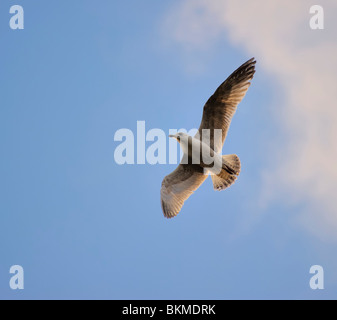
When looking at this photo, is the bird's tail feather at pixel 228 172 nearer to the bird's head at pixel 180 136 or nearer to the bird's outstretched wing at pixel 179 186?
the bird's outstretched wing at pixel 179 186

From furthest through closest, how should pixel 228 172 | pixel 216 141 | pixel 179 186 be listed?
pixel 179 186, pixel 216 141, pixel 228 172

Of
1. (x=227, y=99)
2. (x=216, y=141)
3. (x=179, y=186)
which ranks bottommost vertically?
(x=179, y=186)

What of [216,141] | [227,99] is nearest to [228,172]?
[216,141]

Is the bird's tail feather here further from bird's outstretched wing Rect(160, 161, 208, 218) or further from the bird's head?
the bird's head

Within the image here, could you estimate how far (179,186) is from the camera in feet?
40.4

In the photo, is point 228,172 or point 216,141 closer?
point 228,172

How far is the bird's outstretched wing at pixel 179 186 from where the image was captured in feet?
39.9

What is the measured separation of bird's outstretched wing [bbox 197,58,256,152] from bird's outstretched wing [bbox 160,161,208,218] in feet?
3.31

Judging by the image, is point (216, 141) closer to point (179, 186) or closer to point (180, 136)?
point (180, 136)

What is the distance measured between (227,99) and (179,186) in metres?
2.35

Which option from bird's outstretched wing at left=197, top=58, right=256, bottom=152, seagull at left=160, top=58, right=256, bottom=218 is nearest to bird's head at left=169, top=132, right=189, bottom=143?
seagull at left=160, top=58, right=256, bottom=218

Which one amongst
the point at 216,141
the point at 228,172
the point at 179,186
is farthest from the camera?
the point at 179,186
